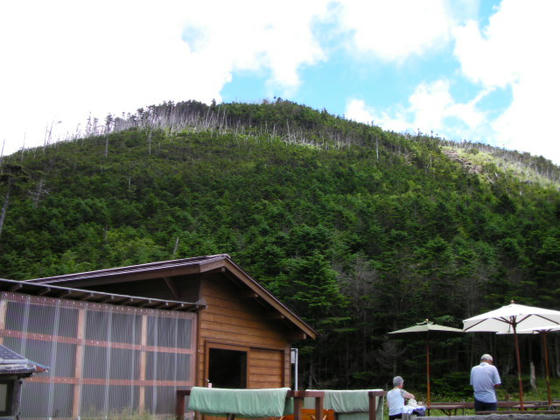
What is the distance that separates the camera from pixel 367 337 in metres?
29.8

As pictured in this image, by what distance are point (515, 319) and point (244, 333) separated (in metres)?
5.59

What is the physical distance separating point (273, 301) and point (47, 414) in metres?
5.45

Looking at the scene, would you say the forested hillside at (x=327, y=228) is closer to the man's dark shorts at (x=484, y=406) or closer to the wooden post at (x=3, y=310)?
the man's dark shorts at (x=484, y=406)

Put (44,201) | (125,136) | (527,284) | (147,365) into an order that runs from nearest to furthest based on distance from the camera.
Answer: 1. (147,365)
2. (527,284)
3. (44,201)
4. (125,136)

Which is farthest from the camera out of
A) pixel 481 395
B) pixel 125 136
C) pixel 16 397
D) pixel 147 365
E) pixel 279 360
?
pixel 125 136

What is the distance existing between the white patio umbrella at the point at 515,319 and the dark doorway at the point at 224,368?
228 inches

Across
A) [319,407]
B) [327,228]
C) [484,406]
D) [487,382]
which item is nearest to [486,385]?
[487,382]

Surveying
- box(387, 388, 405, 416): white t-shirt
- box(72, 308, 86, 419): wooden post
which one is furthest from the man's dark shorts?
box(72, 308, 86, 419): wooden post

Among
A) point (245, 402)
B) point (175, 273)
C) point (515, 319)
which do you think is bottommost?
point (245, 402)

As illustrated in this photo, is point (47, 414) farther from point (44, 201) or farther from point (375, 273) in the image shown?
point (44, 201)

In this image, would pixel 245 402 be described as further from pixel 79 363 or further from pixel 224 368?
pixel 224 368

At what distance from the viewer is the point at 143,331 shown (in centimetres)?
986

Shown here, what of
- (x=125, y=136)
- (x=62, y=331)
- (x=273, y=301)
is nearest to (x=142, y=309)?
(x=62, y=331)

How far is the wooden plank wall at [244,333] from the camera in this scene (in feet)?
36.8
